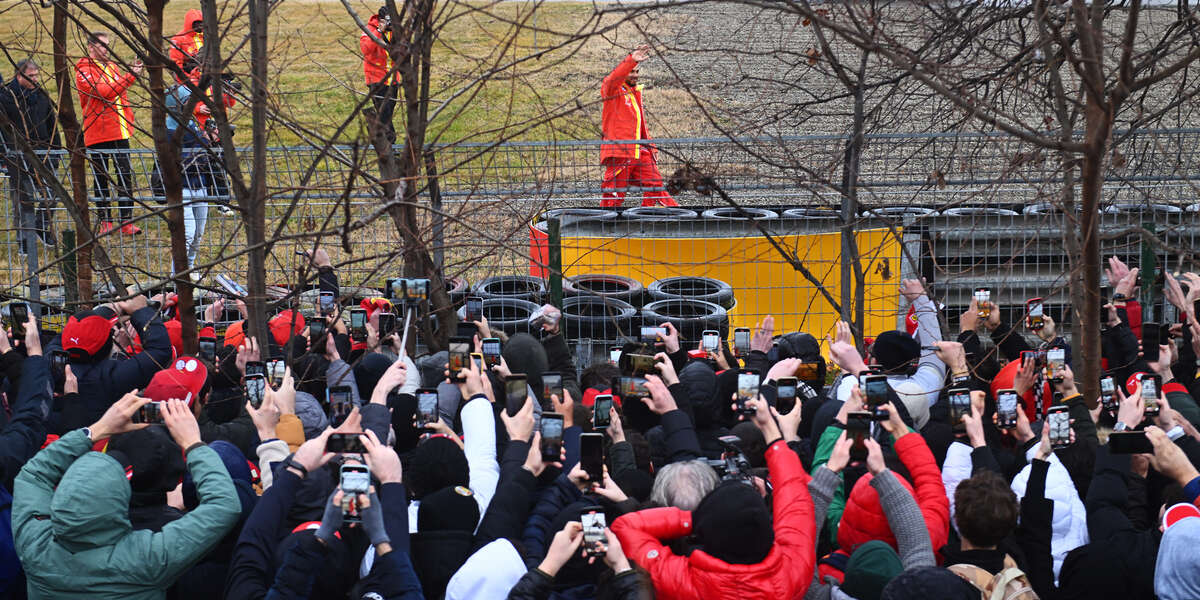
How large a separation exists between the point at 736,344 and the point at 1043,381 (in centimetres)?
186

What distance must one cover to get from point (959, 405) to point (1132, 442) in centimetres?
66

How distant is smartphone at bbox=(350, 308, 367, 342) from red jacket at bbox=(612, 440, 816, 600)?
309cm

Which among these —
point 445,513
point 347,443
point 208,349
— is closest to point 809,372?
point 445,513

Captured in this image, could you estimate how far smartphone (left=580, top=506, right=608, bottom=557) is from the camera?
11.5 ft

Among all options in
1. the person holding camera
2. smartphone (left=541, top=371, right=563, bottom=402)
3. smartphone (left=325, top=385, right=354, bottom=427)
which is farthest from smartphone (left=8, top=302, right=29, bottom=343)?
smartphone (left=541, top=371, right=563, bottom=402)

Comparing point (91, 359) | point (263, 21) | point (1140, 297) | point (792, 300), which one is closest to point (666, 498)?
point (263, 21)

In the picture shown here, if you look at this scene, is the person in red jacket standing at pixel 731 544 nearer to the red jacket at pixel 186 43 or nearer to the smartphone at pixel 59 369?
the smartphone at pixel 59 369

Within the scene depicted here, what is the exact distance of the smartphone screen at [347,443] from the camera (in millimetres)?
3895

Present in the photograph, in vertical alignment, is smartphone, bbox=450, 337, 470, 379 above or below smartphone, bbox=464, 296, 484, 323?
below

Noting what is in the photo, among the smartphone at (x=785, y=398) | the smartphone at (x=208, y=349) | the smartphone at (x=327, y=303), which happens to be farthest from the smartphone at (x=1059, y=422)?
the smartphone at (x=208, y=349)

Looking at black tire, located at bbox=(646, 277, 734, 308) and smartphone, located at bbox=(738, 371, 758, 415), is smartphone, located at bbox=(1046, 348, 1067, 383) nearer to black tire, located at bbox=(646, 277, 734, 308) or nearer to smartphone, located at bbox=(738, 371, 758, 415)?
smartphone, located at bbox=(738, 371, 758, 415)

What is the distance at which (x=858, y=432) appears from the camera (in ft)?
13.2

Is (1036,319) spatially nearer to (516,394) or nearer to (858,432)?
(858,432)

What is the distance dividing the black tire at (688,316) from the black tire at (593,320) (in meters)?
0.16
